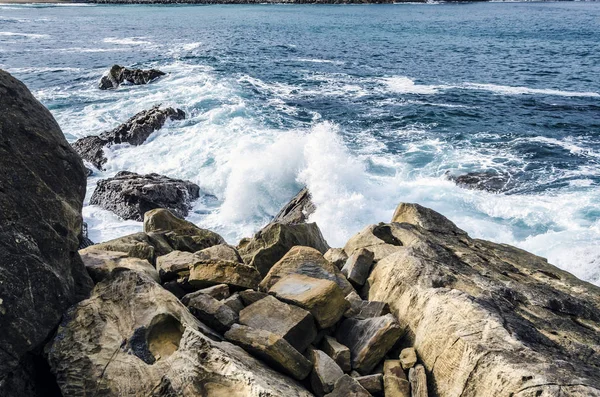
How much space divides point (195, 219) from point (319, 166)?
5522 millimetres

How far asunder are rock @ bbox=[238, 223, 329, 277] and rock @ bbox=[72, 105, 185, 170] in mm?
13998

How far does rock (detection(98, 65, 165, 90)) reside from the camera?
32656mm

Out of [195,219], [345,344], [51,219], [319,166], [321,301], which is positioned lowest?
[195,219]

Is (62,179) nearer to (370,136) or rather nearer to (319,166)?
A: (319,166)

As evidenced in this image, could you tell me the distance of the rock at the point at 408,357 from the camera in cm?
570

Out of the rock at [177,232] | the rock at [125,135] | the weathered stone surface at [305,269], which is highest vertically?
the weathered stone surface at [305,269]

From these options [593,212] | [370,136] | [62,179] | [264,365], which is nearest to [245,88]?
[370,136]

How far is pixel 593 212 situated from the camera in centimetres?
1605

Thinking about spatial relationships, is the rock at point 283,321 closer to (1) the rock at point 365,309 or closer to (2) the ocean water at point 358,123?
(1) the rock at point 365,309

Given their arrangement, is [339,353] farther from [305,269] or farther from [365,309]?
[305,269]

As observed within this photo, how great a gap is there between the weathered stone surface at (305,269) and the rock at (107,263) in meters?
1.82

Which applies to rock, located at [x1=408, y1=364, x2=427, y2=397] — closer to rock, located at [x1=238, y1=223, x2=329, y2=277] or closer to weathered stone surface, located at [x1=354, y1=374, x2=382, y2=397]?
weathered stone surface, located at [x1=354, y1=374, x2=382, y2=397]

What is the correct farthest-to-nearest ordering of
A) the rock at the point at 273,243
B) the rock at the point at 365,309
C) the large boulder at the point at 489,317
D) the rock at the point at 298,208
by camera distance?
the rock at the point at 298,208
the rock at the point at 273,243
the rock at the point at 365,309
the large boulder at the point at 489,317

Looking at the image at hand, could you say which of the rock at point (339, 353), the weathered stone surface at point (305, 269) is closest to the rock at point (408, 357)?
the rock at point (339, 353)
